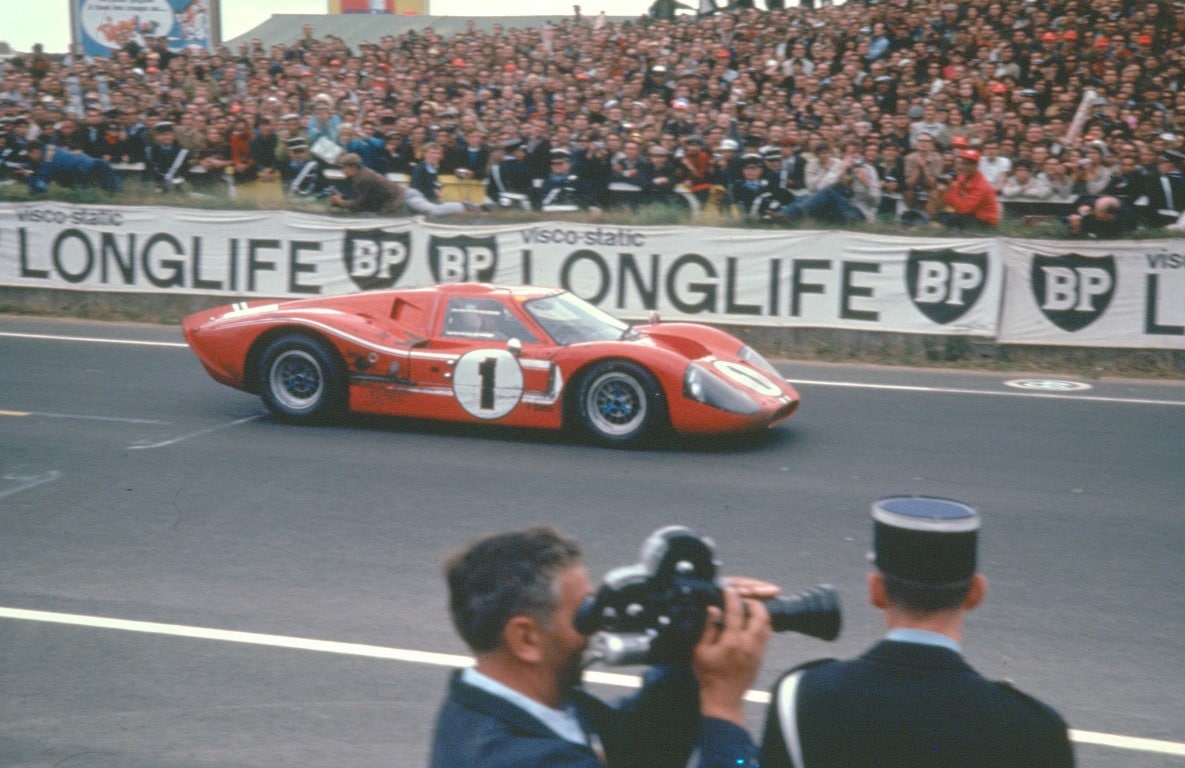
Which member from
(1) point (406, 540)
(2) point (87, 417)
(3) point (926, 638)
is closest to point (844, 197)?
(2) point (87, 417)

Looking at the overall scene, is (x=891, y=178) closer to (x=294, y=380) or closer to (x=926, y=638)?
(x=294, y=380)

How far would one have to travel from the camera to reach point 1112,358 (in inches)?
509

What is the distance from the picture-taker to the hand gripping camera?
2043mm

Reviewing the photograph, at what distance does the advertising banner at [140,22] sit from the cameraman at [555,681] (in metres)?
30.9

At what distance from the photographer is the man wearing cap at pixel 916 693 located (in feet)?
6.61

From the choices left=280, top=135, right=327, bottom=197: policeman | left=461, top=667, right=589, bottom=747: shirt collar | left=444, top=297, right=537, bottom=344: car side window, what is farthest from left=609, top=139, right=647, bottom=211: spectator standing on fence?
left=461, top=667, right=589, bottom=747: shirt collar

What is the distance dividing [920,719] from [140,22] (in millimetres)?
32487

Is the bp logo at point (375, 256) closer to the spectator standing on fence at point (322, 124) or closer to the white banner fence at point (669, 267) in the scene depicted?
the white banner fence at point (669, 267)

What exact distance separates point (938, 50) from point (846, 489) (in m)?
10.9

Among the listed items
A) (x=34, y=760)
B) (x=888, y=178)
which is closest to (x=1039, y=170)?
(x=888, y=178)

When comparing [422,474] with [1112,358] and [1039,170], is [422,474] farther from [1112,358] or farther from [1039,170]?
[1039,170]

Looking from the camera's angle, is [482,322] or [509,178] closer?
[482,322]

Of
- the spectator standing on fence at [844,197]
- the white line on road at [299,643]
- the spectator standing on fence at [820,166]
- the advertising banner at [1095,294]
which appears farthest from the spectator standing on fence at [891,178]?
the white line on road at [299,643]

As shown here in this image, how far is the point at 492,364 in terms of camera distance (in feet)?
31.4
